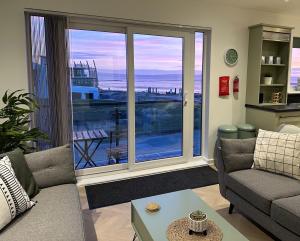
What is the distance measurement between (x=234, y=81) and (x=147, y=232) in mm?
3043

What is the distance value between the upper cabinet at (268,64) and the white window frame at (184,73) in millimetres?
743

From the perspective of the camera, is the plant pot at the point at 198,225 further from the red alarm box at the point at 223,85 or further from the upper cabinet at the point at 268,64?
the upper cabinet at the point at 268,64

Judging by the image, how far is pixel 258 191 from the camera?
2.09 m

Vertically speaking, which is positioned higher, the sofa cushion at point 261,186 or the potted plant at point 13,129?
the potted plant at point 13,129

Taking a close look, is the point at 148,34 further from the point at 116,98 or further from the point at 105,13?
the point at 116,98

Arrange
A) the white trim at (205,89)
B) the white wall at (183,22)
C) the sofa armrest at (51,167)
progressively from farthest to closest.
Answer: the white trim at (205,89) < the white wall at (183,22) < the sofa armrest at (51,167)

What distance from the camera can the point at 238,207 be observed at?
7.69ft

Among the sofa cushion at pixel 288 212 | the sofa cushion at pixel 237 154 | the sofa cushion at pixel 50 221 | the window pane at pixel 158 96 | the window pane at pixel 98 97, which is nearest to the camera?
the sofa cushion at pixel 50 221

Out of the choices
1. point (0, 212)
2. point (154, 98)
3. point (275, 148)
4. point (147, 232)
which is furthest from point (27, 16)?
point (275, 148)

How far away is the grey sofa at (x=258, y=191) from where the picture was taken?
1.83 metres

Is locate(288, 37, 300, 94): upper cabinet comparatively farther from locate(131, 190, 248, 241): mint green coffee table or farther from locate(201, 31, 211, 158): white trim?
locate(131, 190, 248, 241): mint green coffee table

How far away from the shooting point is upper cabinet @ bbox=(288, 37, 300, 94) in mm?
4512

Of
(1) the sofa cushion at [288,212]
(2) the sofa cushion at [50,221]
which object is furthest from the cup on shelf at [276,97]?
(2) the sofa cushion at [50,221]

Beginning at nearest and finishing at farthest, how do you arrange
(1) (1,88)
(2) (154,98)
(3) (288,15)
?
(1) (1,88) < (2) (154,98) < (3) (288,15)
